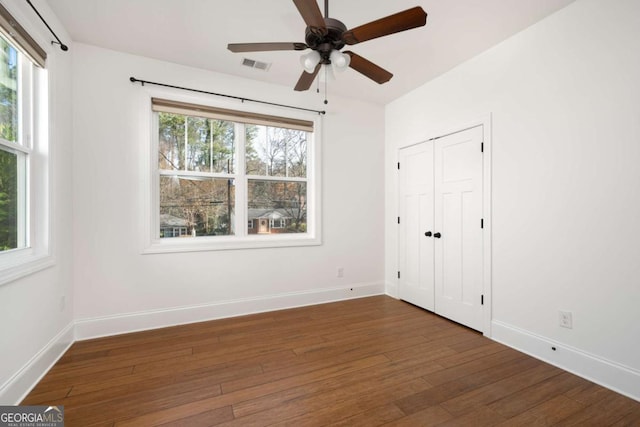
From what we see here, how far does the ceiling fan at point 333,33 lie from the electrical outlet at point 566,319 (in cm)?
238

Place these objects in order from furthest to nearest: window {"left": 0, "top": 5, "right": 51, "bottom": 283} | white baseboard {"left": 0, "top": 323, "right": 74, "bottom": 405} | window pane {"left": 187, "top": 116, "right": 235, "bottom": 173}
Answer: window pane {"left": 187, "top": 116, "right": 235, "bottom": 173} → window {"left": 0, "top": 5, "right": 51, "bottom": 283} → white baseboard {"left": 0, "top": 323, "right": 74, "bottom": 405}

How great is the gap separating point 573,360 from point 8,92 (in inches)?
177

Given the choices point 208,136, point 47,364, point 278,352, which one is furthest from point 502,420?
point 208,136

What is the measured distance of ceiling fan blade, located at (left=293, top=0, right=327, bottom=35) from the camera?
4.71 feet

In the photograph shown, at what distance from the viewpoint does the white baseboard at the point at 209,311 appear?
105 inches

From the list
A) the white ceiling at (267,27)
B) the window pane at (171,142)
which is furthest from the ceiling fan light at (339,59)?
the window pane at (171,142)

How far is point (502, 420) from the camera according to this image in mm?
1604

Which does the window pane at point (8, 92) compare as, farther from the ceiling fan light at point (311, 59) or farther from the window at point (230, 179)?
the ceiling fan light at point (311, 59)

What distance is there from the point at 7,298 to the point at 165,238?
146 centimetres

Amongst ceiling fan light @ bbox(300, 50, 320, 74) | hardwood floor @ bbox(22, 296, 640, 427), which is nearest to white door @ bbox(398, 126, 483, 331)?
hardwood floor @ bbox(22, 296, 640, 427)

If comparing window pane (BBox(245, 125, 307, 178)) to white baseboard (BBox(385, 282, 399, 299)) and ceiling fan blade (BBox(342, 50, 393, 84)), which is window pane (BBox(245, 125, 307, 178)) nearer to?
ceiling fan blade (BBox(342, 50, 393, 84))

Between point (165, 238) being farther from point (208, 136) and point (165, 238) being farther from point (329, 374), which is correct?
point (329, 374)

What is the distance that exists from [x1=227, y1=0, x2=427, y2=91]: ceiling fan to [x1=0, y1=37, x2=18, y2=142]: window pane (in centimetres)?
148

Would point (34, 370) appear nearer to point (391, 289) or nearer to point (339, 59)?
point (339, 59)
